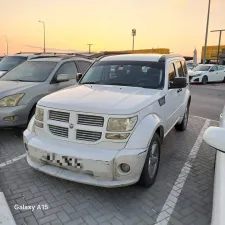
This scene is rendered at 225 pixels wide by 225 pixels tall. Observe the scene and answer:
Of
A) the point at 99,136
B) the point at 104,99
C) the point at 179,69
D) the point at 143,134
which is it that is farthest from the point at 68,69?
the point at 143,134

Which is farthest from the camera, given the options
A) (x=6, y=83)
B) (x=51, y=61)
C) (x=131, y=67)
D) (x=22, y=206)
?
(x=51, y=61)

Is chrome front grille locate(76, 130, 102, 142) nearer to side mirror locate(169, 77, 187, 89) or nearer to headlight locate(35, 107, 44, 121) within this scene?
headlight locate(35, 107, 44, 121)

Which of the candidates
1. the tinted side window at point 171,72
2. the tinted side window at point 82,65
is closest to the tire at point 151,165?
the tinted side window at point 171,72

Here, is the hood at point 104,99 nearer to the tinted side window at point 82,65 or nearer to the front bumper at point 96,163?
the front bumper at point 96,163

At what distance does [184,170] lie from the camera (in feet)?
14.1

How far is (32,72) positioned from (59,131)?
11.5ft

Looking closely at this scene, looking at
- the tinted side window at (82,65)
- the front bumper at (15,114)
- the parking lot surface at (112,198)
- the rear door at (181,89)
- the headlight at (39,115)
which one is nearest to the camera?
the parking lot surface at (112,198)

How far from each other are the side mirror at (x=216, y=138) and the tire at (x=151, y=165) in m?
1.56

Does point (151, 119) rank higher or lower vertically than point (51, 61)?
lower

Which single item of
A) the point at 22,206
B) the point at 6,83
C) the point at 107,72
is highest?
the point at 107,72

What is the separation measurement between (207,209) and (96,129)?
5.64ft

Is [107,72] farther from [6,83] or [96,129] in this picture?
[6,83]

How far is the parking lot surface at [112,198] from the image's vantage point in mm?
2959

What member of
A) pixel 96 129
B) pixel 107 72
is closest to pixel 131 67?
pixel 107 72
